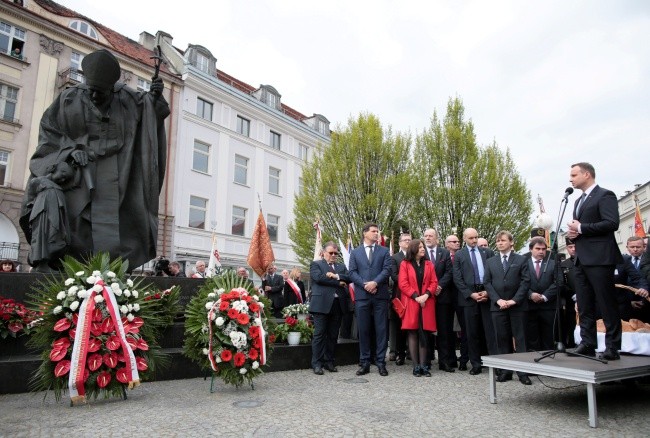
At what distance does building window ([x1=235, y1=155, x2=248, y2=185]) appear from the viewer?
28562 millimetres

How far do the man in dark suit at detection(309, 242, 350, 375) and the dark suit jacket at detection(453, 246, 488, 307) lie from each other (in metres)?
1.69

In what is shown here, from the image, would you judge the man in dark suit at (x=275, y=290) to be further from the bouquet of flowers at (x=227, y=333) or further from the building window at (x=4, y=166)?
the building window at (x=4, y=166)

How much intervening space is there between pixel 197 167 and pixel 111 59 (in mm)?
20882

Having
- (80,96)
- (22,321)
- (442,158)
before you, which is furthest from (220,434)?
(442,158)

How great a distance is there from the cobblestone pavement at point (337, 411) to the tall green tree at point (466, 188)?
1598cm

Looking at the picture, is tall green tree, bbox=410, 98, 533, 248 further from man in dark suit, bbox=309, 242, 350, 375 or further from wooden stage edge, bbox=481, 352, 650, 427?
wooden stage edge, bbox=481, 352, 650, 427

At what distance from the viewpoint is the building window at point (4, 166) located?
18845 mm

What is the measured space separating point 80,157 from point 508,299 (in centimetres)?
591

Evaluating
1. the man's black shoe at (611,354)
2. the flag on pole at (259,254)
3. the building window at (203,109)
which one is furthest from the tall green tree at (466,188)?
the man's black shoe at (611,354)

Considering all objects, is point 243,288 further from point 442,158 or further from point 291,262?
point 291,262

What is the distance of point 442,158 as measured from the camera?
22.2 metres

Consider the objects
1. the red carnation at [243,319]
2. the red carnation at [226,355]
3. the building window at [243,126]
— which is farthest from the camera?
the building window at [243,126]

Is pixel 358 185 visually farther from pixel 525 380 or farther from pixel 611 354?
pixel 611 354

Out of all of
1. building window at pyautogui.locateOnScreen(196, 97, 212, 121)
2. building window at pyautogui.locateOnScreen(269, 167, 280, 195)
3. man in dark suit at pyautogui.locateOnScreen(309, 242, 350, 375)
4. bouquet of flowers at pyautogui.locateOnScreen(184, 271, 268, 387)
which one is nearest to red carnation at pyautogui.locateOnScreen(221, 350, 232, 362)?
bouquet of flowers at pyautogui.locateOnScreen(184, 271, 268, 387)
